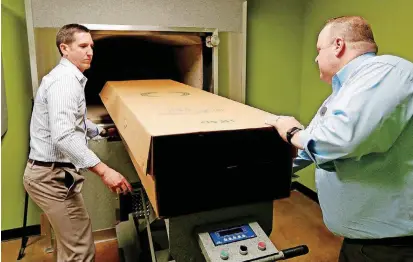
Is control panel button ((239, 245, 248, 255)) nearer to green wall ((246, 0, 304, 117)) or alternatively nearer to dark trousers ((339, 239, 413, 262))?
dark trousers ((339, 239, 413, 262))

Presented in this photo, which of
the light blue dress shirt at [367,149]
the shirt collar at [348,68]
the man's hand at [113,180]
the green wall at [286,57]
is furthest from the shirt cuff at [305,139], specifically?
the green wall at [286,57]

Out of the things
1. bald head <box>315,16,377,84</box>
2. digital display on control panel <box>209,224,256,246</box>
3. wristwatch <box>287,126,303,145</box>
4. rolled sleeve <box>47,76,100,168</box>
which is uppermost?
bald head <box>315,16,377,84</box>

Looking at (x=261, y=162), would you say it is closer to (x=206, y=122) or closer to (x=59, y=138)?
(x=206, y=122)

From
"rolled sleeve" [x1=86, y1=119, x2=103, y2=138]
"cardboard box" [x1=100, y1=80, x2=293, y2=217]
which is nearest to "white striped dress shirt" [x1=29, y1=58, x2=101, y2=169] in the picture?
"rolled sleeve" [x1=86, y1=119, x2=103, y2=138]

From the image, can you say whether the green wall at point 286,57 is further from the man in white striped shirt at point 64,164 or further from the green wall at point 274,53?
the man in white striped shirt at point 64,164

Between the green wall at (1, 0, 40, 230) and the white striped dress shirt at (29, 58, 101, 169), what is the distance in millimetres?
785

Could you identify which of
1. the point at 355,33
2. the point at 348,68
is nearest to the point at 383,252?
the point at 348,68

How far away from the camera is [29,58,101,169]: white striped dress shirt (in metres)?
1.56

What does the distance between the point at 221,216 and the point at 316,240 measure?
64.8 inches

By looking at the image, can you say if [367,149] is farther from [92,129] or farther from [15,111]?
[15,111]

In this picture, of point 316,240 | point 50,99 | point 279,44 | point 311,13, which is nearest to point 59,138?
point 50,99

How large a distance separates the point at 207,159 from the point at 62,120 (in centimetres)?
85

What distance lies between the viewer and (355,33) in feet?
3.71

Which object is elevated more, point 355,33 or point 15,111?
point 355,33
